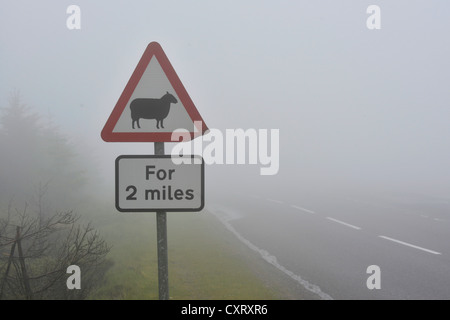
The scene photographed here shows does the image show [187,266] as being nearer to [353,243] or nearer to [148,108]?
[353,243]

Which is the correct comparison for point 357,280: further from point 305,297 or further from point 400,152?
point 400,152

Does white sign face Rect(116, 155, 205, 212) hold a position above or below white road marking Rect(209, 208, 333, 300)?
above

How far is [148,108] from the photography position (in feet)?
8.68

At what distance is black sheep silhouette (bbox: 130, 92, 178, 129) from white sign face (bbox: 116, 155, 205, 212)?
0.29 m

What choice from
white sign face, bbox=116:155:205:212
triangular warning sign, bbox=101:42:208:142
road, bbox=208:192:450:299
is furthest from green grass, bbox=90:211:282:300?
triangular warning sign, bbox=101:42:208:142

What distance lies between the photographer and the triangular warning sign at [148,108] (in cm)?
269

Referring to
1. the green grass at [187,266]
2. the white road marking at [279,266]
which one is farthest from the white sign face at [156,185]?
the white road marking at [279,266]

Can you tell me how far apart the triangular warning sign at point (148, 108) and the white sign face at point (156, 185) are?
19cm

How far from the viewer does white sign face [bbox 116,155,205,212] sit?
263cm

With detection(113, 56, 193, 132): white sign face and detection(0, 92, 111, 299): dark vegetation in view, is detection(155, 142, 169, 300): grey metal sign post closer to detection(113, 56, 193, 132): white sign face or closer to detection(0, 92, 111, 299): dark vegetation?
detection(113, 56, 193, 132): white sign face

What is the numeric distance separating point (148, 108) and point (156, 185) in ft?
1.82

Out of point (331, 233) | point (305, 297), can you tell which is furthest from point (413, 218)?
point (305, 297)

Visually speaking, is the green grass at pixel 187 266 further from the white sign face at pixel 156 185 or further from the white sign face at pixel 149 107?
the white sign face at pixel 149 107
